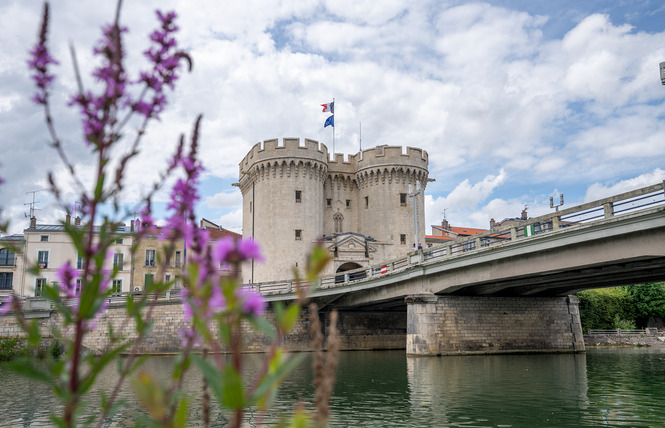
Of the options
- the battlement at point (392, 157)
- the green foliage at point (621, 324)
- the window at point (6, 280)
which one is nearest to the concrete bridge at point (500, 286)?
the window at point (6, 280)

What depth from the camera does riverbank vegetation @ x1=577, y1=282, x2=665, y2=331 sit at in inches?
1850

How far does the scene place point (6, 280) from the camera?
4541cm

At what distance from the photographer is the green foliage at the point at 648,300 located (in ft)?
170

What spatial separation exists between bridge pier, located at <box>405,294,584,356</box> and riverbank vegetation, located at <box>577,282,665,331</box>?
15862 millimetres

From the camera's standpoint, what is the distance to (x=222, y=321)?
1.67 m

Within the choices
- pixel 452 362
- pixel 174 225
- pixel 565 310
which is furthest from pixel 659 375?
pixel 174 225

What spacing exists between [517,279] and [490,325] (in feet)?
14.4

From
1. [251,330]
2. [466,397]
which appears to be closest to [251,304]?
[466,397]

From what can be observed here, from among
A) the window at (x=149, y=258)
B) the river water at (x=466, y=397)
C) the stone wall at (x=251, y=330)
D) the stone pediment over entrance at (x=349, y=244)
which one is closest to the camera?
the river water at (x=466, y=397)

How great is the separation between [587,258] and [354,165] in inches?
1349

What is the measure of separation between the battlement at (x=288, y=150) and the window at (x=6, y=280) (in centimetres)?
2224

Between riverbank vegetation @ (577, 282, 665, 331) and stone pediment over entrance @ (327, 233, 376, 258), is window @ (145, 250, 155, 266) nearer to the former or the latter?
stone pediment over entrance @ (327, 233, 376, 258)

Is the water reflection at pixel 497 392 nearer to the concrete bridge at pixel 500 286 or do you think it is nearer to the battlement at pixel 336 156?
the concrete bridge at pixel 500 286

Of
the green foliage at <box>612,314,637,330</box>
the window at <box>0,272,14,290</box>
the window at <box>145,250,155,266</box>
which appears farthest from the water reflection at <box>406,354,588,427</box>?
the window at <box>0,272,14,290</box>
